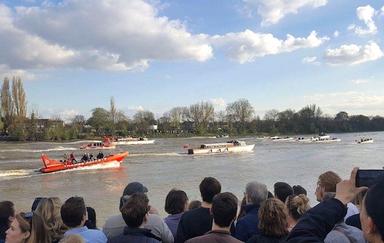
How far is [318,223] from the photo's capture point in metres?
2.34

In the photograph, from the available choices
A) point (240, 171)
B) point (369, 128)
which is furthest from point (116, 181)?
point (369, 128)

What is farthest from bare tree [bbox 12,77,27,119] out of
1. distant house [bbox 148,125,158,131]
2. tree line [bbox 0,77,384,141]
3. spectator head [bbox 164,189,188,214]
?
spectator head [bbox 164,189,188,214]

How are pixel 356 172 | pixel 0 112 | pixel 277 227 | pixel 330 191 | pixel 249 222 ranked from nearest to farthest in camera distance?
1. pixel 356 172
2. pixel 277 227
3. pixel 330 191
4. pixel 249 222
5. pixel 0 112

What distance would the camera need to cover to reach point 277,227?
4.17 meters

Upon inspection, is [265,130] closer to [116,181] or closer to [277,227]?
[116,181]

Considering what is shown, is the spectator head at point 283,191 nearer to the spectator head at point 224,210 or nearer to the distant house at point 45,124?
the spectator head at point 224,210

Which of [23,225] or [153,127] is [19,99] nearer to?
[153,127]

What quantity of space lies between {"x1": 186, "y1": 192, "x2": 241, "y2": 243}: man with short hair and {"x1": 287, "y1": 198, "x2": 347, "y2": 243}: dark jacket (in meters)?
1.53

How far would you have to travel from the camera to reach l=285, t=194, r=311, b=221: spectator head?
460 cm

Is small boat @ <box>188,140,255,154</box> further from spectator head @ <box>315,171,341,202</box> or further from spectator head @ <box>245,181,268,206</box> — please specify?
spectator head @ <box>315,171,341,202</box>

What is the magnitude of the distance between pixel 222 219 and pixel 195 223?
120 cm

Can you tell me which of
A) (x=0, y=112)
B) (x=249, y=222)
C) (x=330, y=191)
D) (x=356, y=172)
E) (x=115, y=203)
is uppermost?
(x=0, y=112)

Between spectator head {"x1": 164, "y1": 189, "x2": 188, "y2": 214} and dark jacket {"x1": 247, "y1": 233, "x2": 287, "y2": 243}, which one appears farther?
spectator head {"x1": 164, "y1": 189, "x2": 188, "y2": 214}

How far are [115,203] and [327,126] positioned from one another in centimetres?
13990
